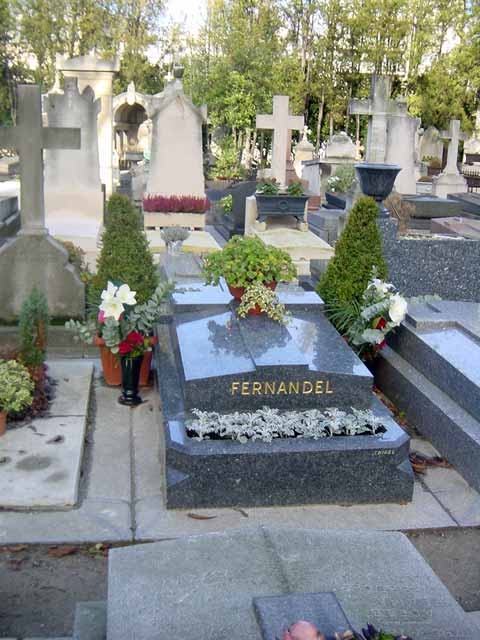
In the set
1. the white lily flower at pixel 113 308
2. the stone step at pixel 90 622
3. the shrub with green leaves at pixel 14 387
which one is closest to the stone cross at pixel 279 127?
the white lily flower at pixel 113 308

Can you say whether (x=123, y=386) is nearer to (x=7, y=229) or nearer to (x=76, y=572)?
(x=76, y=572)

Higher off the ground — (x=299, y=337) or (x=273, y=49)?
(x=273, y=49)

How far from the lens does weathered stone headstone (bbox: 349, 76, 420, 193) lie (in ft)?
69.8

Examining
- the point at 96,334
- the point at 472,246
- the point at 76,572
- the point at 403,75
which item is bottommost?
Result: the point at 76,572

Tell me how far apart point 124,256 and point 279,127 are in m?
10.1

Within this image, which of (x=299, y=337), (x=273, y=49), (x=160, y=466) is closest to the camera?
(x=160, y=466)

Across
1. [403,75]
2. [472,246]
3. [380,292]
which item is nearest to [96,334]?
[380,292]

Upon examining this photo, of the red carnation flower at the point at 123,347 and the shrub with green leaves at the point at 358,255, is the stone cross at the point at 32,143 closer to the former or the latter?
the red carnation flower at the point at 123,347

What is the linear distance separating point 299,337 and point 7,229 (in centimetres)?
715

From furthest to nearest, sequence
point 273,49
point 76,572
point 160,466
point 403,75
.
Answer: point 403,75 → point 273,49 → point 160,466 → point 76,572

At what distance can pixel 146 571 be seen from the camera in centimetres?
268

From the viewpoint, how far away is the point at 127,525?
4598 mm

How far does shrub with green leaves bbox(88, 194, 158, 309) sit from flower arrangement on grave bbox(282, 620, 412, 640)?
4922mm

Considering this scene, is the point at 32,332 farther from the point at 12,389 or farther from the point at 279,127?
the point at 279,127
